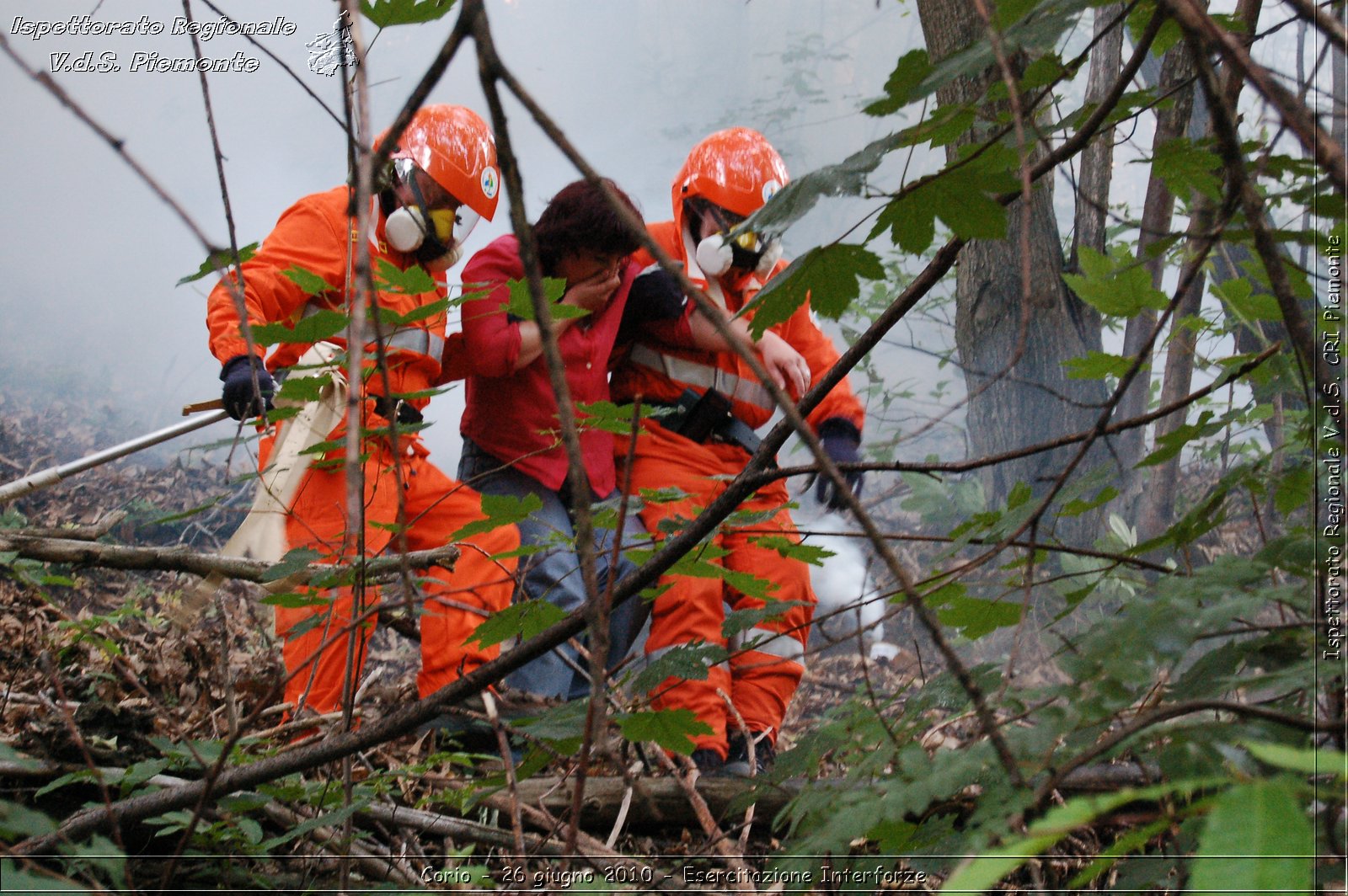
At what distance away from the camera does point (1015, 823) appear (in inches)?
19.1

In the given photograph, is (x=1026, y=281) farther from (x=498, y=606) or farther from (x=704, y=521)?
(x=498, y=606)

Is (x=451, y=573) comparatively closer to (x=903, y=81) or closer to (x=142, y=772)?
(x=142, y=772)

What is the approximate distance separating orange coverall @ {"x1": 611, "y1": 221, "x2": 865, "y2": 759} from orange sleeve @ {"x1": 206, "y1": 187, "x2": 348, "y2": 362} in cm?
77

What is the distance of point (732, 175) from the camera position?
2322 millimetres

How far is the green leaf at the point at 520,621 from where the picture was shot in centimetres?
97

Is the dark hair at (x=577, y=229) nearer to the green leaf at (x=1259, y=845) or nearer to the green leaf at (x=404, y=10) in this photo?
the green leaf at (x=404, y=10)

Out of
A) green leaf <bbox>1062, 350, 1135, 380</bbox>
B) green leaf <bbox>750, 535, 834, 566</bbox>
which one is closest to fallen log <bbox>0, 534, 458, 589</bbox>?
green leaf <bbox>750, 535, 834, 566</bbox>

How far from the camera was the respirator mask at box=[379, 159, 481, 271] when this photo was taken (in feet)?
6.57

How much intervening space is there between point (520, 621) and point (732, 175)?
165cm

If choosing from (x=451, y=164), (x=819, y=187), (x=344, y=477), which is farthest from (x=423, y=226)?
(x=819, y=187)

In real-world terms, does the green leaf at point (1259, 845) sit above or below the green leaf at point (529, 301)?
below

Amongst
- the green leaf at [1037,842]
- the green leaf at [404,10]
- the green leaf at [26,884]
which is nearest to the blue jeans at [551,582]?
the green leaf at [404,10]

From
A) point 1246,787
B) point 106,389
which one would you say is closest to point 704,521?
point 1246,787

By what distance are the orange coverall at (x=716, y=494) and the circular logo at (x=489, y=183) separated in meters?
0.41
